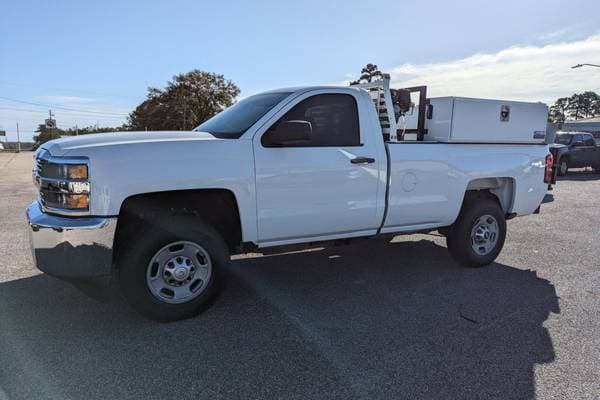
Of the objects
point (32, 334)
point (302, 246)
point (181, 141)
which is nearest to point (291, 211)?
point (302, 246)

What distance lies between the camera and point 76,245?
11.0ft

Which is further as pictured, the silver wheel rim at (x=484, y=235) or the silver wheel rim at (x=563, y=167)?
the silver wheel rim at (x=563, y=167)

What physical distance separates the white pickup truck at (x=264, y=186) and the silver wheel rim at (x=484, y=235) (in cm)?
2

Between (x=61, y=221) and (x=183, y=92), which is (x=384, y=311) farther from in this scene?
(x=183, y=92)

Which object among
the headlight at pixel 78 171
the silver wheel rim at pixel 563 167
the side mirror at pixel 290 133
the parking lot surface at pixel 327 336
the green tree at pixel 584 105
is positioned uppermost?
the green tree at pixel 584 105

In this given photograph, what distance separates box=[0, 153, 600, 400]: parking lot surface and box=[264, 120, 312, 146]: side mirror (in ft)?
4.98

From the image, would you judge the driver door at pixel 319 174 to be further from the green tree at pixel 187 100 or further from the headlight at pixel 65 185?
the green tree at pixel 187 100

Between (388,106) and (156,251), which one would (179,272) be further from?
(388,106)

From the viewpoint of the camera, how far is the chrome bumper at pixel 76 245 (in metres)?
3.34

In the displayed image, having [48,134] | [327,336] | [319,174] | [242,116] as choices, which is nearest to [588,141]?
[319,174]

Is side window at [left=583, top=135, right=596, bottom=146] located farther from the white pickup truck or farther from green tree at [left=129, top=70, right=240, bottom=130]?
green tree at [left=129, top=70, right=240, bottom=130]

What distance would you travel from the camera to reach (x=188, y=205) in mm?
3953

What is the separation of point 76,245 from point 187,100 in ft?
160

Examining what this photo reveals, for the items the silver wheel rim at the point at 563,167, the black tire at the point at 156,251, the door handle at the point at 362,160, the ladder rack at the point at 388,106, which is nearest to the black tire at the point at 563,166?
the silver wheel rim at the point at 563,167
